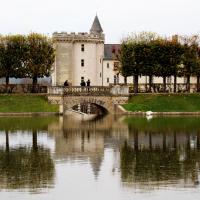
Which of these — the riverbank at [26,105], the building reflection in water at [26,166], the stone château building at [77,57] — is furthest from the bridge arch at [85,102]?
the building reflection in water at [26,166]

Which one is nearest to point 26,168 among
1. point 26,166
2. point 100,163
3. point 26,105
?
point 26,166

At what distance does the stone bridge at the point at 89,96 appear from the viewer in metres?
89.8

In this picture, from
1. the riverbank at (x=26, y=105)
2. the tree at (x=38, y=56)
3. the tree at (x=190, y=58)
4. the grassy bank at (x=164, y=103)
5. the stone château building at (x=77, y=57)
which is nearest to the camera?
the riverbank at (x=26, y=105)

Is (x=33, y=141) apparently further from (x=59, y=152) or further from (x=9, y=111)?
(x=9, y=111)

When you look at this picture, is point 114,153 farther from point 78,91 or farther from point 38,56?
point 38,56

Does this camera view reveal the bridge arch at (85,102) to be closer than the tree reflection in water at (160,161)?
No

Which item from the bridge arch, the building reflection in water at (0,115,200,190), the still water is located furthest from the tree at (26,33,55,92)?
the still water

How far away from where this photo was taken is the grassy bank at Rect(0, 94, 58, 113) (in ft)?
284

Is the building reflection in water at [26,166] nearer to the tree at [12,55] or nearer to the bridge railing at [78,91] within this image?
the bridge railing at [78,91]

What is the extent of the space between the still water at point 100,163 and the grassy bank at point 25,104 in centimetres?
2499

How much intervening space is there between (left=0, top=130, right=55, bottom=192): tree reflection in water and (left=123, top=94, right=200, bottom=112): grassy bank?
42.7 m

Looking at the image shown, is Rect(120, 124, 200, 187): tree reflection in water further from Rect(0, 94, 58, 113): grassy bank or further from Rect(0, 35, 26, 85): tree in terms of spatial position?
Rect(0, 35, 26, 85): tree

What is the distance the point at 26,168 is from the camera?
35.9 metres

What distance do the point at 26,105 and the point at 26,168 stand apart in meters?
52.2
